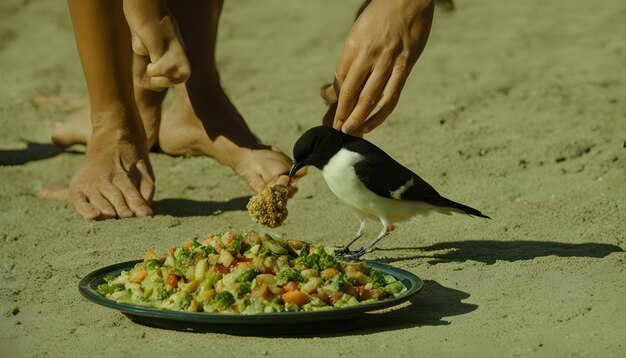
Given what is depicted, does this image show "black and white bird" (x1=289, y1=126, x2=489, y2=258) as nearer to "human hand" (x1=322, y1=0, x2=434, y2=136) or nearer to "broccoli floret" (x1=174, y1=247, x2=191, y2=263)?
"human hand" (x1=322, y1=0, x2=434, y2=136)

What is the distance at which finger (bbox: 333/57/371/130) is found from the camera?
4.20 m

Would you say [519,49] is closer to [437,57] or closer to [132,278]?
[437,57]

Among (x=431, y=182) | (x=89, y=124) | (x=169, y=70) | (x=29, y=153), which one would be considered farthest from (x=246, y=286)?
(x=29, y=153)

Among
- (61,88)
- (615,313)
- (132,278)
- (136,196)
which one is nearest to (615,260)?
(615,313)

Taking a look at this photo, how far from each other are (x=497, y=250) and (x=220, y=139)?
1.86 m

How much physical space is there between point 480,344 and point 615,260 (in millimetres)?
1102

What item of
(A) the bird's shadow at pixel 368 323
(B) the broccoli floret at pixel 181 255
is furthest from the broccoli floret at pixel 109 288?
(B) the broccoli floret at pixel 181 255

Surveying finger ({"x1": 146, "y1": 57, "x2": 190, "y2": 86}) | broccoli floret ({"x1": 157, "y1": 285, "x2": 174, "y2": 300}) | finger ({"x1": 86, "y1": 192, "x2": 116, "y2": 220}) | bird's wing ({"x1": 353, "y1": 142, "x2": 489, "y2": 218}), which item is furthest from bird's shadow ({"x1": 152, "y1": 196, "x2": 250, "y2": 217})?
broccoli floret ({"x1": 157, "y1": 285, "x2": 174, "y2": 300})

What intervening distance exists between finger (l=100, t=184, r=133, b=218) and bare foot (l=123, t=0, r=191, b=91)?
31.1 inches

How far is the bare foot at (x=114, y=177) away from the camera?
5293 mm

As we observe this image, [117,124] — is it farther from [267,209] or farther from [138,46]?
[267,209]

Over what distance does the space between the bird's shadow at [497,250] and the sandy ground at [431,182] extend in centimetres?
1

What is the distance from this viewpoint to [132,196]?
535cm

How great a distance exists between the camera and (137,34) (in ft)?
15.3
